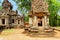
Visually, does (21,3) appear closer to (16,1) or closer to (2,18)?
(16,1)

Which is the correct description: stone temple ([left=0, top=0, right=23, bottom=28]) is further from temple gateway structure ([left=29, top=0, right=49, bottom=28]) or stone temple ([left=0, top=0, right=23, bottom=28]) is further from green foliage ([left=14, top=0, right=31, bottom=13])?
temple gateway structure ([left=29, top=0, right=49, bottom=28])

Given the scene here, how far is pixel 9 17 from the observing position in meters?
35.1

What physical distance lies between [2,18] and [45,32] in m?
14.8

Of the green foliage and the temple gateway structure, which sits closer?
the temple gateway structure

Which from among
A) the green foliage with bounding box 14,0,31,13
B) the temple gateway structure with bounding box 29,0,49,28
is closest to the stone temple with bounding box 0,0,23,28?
the green foliage with bounding box 14,0,31,13

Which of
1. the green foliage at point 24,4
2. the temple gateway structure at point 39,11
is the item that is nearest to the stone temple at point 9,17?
the green foliage at point 24,4

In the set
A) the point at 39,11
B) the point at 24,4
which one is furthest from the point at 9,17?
the point at 39,11

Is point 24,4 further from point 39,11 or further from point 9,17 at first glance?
point 39,11

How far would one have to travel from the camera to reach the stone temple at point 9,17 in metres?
34.1

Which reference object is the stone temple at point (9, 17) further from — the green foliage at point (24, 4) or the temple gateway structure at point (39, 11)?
the temple gateway structure at point (39, 11)

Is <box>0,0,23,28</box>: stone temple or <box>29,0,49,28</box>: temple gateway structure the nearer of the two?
→ <box>29,0,49,28</box>: temple gateway structure

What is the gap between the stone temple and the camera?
1344 inches

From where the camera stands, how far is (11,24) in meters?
34.9

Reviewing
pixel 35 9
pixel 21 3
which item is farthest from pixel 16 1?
pixel 35 9
